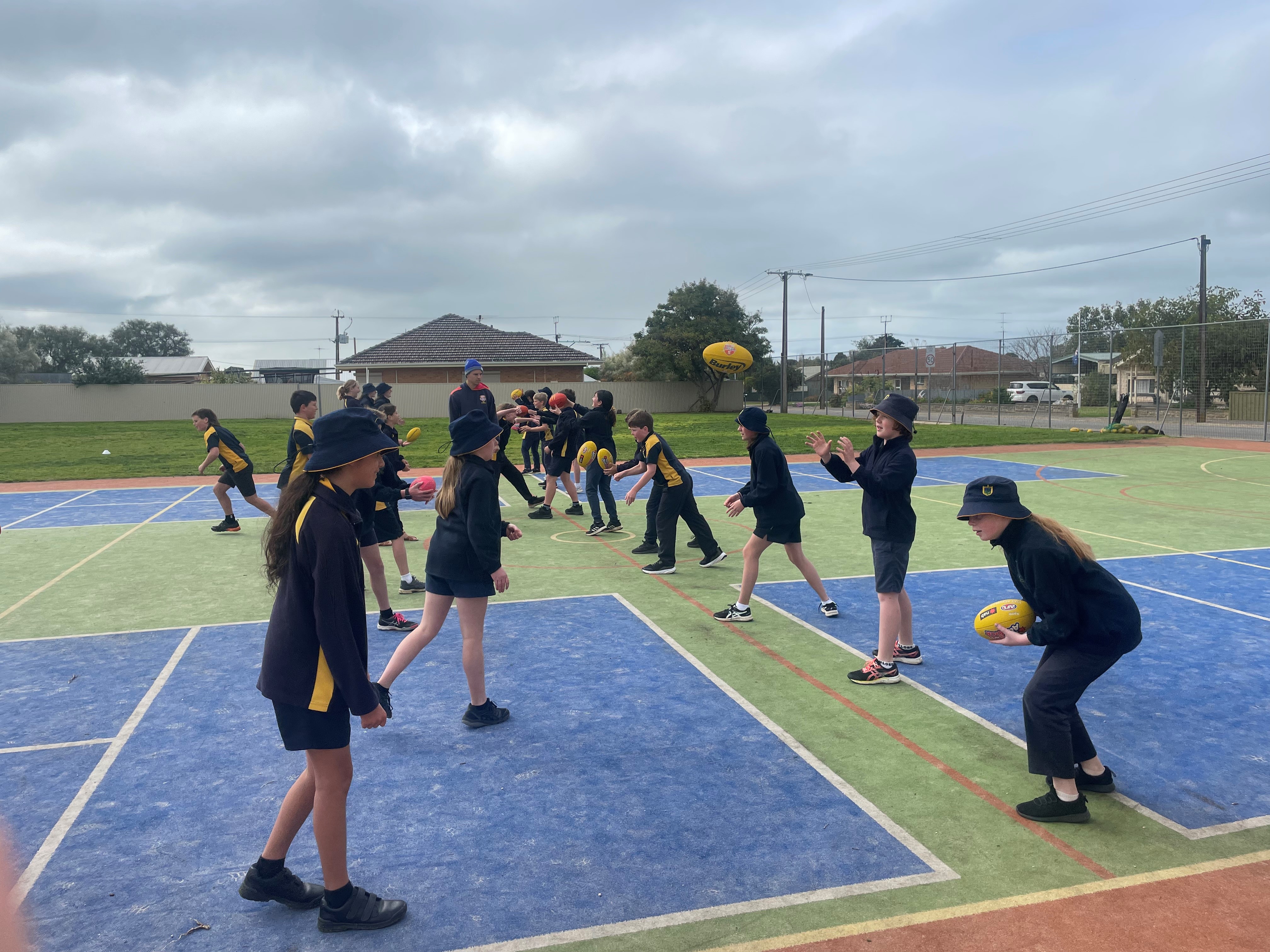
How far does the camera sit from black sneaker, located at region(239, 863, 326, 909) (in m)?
3.77

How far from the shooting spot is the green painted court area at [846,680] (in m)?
3.91

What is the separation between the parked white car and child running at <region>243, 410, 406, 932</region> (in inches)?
1981

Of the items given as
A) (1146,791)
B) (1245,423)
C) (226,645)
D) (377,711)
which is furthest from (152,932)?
(1245,423)

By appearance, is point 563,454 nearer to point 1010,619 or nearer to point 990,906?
point 1010,619

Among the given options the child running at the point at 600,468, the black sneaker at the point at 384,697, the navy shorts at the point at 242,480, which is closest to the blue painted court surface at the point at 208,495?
the navy shorts at the point at 242,480

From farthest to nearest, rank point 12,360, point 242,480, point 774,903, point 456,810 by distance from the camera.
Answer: point 12,360, point 242,480, point 456,810, point 774,903

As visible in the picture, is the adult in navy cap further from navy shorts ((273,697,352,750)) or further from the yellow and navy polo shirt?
the yellow and navy polo shirt

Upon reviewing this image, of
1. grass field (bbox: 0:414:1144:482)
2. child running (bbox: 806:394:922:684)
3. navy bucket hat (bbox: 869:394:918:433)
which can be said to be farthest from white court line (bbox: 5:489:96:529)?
navy bucket hat (bbox: 869:394:918:433)

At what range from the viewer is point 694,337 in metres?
55.5

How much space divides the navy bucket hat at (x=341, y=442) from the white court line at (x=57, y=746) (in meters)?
3.40

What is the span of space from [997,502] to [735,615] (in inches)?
157

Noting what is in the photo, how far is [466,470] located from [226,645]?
3622 millimetres

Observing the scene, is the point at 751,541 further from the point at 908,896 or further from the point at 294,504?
the point at 294,504

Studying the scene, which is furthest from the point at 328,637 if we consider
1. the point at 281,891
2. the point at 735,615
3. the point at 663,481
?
the point at 663,481
